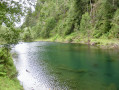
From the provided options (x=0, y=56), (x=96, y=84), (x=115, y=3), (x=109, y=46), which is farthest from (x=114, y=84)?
(x=115, y=3)

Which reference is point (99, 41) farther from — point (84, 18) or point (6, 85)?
point (6, 85)

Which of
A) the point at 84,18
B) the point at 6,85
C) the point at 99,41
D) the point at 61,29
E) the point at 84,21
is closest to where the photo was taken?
the point at 6,85

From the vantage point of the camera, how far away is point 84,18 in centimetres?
6425

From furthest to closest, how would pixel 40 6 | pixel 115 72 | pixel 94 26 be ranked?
pixel 94 26, pixel 115 72, pixel 40 6

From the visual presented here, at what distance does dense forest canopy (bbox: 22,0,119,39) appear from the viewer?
4569 centimetres

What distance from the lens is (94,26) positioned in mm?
69750

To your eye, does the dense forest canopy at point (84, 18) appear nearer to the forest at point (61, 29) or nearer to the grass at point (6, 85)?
the forest at point (61, 29)

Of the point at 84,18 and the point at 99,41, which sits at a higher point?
the point at 84,18

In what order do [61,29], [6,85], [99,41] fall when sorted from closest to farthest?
[6,85] < [99,41] < [61,29]

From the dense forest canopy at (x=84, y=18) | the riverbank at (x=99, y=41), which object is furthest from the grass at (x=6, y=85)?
the riverbank at (x=99, y=41)

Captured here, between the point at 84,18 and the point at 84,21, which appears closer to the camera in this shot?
the point at 84,21

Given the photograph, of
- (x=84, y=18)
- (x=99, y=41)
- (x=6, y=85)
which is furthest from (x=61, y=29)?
(x=6, y=85)

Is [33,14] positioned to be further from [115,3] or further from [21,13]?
[115,3]

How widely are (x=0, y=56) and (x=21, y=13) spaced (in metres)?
12.5
